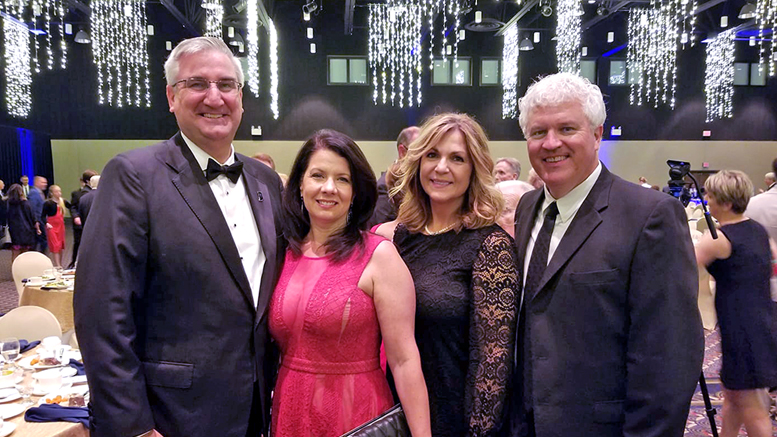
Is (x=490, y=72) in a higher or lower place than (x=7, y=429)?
higher

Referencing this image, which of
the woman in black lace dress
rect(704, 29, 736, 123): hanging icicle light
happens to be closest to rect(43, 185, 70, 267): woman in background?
the woman in black lace dress

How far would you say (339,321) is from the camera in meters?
1.73

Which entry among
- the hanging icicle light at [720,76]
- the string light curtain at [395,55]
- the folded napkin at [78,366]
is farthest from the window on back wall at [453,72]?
the folded napkin at [78,366]

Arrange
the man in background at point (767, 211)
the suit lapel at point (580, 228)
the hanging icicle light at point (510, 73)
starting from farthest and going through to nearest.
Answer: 1. the hanging icicle light at point (510, 73)
2. the man in background at point (767, 211)
3. the suit lapel at point (580, 228)

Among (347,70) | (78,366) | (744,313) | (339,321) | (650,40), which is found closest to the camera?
(339,321)

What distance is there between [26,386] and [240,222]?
1426mm

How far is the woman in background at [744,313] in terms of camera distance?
3.01 m

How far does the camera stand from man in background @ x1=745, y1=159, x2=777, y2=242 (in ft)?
12.3

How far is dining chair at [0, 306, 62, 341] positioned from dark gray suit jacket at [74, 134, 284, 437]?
7.37 ft

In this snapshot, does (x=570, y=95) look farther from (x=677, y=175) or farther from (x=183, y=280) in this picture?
(x=183, y=280)

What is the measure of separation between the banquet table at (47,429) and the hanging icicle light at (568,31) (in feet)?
29.6

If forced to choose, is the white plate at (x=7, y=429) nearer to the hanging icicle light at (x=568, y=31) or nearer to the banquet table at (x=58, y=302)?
the banquet table at (x=58, y=302)

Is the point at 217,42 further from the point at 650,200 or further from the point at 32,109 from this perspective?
the point at 32,109

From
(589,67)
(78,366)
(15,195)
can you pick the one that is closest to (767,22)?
(589,67)
